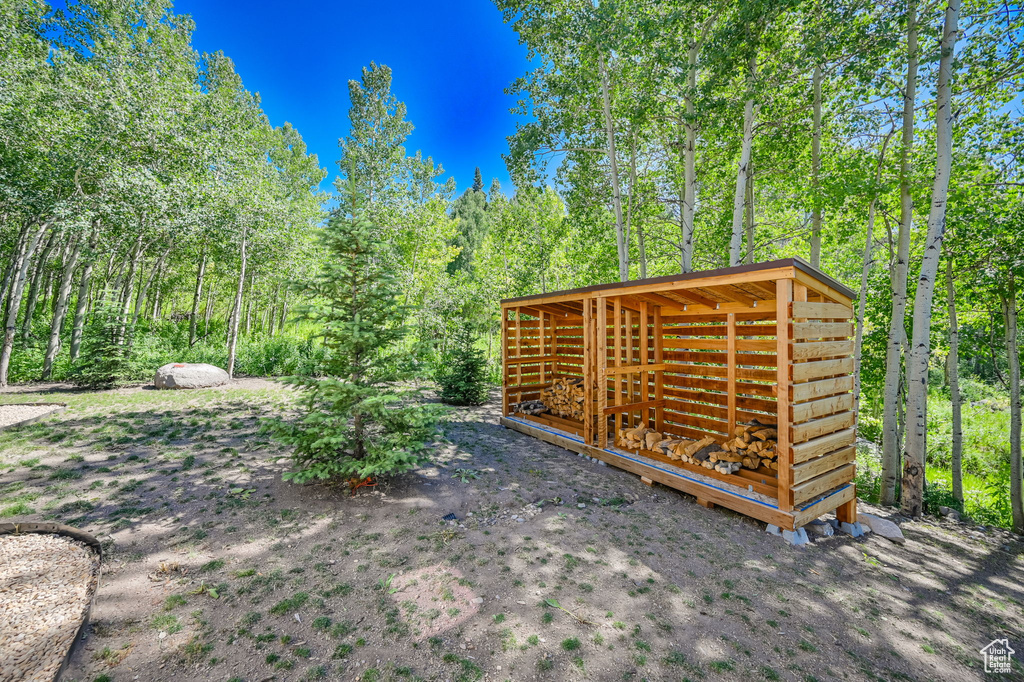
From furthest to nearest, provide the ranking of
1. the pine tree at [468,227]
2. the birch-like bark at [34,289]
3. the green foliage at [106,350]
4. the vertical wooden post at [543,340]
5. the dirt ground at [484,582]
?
the pine tree at [468,227]
the birch-like bark at [34,289]
the green foliage at [106,350]
the vertical wooden post at [543,340]
the dirt ground at [484,582]

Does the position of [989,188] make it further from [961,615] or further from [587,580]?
[587,580]

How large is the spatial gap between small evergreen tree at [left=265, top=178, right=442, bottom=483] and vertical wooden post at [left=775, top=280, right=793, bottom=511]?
3.77m

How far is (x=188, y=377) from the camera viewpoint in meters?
10.5

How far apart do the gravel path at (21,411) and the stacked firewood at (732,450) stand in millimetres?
10623

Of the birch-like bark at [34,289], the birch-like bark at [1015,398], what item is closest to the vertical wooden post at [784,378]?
the birch-like bark at [1015,398]

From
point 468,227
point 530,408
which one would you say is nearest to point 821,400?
point 530,408

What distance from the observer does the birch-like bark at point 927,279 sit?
15.9ft

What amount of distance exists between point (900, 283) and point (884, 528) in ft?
12.3

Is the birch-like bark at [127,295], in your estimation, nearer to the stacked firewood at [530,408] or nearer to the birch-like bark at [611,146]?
the stacked firewood at [530,408]

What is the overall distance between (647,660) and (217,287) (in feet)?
106

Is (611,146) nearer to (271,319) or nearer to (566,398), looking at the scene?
(566,398)

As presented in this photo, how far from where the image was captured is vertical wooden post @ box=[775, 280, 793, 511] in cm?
373

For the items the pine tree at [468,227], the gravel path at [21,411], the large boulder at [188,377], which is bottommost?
the gravel path at [21,411]

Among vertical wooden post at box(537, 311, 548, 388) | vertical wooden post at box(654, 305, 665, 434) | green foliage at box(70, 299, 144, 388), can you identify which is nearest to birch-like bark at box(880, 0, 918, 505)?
vertical wooden post at box(654, 305, 665, 434)
